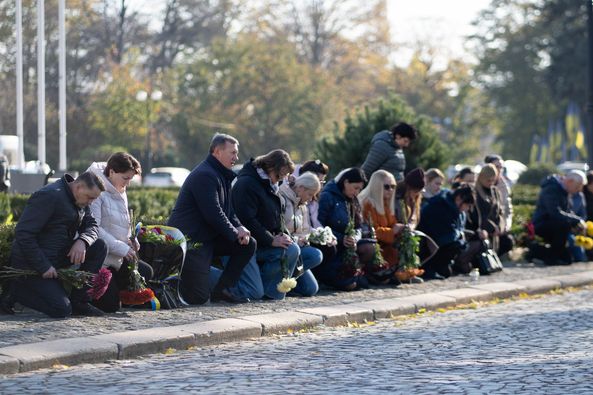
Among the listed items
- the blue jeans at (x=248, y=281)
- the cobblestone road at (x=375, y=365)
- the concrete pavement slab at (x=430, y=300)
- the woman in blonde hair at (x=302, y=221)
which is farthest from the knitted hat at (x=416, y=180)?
the cobblestone road at (x=375, y=365)

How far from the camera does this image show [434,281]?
17.0 metres

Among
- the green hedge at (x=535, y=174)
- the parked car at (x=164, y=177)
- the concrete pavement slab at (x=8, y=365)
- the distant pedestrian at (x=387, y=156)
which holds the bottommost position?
the concrete pavement slab at (x=8, y=365)

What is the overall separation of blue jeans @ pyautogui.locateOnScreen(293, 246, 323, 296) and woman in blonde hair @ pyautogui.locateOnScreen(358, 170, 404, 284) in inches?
59.7

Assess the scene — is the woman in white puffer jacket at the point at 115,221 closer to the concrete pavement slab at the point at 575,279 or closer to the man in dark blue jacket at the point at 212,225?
the man in dark blue jacket at the point at 212,225

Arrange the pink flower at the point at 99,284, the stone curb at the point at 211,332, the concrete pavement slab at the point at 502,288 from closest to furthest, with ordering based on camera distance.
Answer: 1. the stone curb at the point at 211,332
2. the pink flower at the point at 99,284
3. the concrete pavement slab at the point at 502,288

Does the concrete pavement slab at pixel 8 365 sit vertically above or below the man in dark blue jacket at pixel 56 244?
below

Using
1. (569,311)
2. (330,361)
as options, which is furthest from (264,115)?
(330,361)

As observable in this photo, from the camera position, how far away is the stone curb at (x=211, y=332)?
9.12 m

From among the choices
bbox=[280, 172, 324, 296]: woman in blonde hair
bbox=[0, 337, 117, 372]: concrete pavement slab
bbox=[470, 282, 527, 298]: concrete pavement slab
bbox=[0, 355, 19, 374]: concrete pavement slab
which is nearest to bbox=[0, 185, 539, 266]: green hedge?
bbox=[280, 172, 324, 296]: woman in blonde hair

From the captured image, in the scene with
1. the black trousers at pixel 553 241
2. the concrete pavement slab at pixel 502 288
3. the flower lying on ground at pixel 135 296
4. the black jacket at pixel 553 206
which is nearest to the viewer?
the flower lying on ground at pixel 135 296

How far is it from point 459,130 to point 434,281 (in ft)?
183

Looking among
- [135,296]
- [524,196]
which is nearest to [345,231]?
[135,296]

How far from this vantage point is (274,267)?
13852 mm

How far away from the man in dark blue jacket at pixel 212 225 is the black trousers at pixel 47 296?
1677 millimetres
